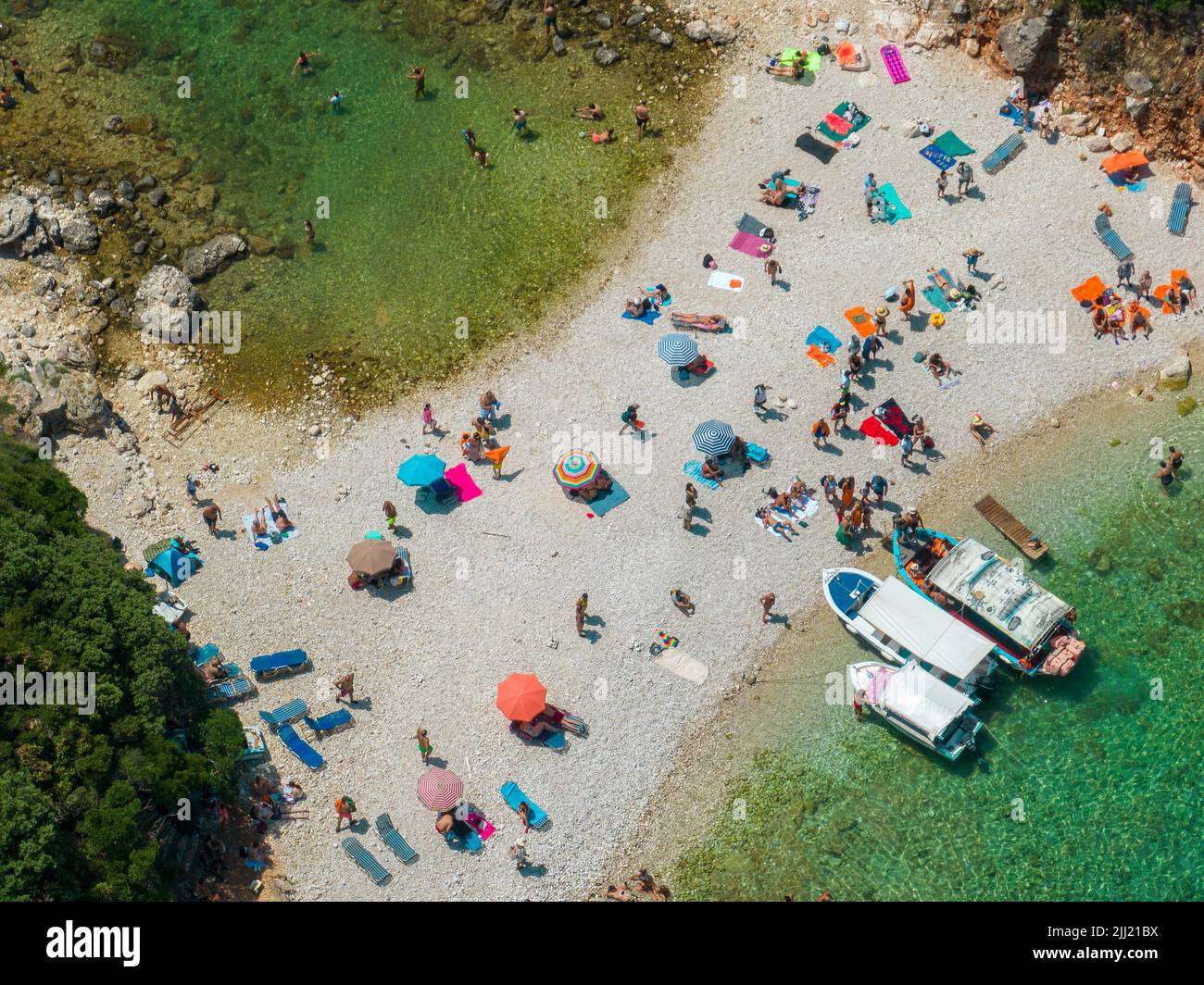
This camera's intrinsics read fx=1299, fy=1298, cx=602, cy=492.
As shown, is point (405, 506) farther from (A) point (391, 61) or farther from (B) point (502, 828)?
(A) point (391, 61)

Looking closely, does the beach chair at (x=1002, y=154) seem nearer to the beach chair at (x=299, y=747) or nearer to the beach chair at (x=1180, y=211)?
the beach chair at (x=1180, y=211)

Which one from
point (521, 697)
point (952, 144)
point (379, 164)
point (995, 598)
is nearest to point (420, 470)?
point (521, 697)

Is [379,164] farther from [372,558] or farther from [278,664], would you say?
[278,664]

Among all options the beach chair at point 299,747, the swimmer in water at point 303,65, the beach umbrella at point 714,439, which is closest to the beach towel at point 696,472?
the beach umbrella at point 714,439

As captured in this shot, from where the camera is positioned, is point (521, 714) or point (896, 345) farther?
point (896, 345)

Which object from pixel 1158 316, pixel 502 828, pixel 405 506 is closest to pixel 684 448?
pixel 405 506
